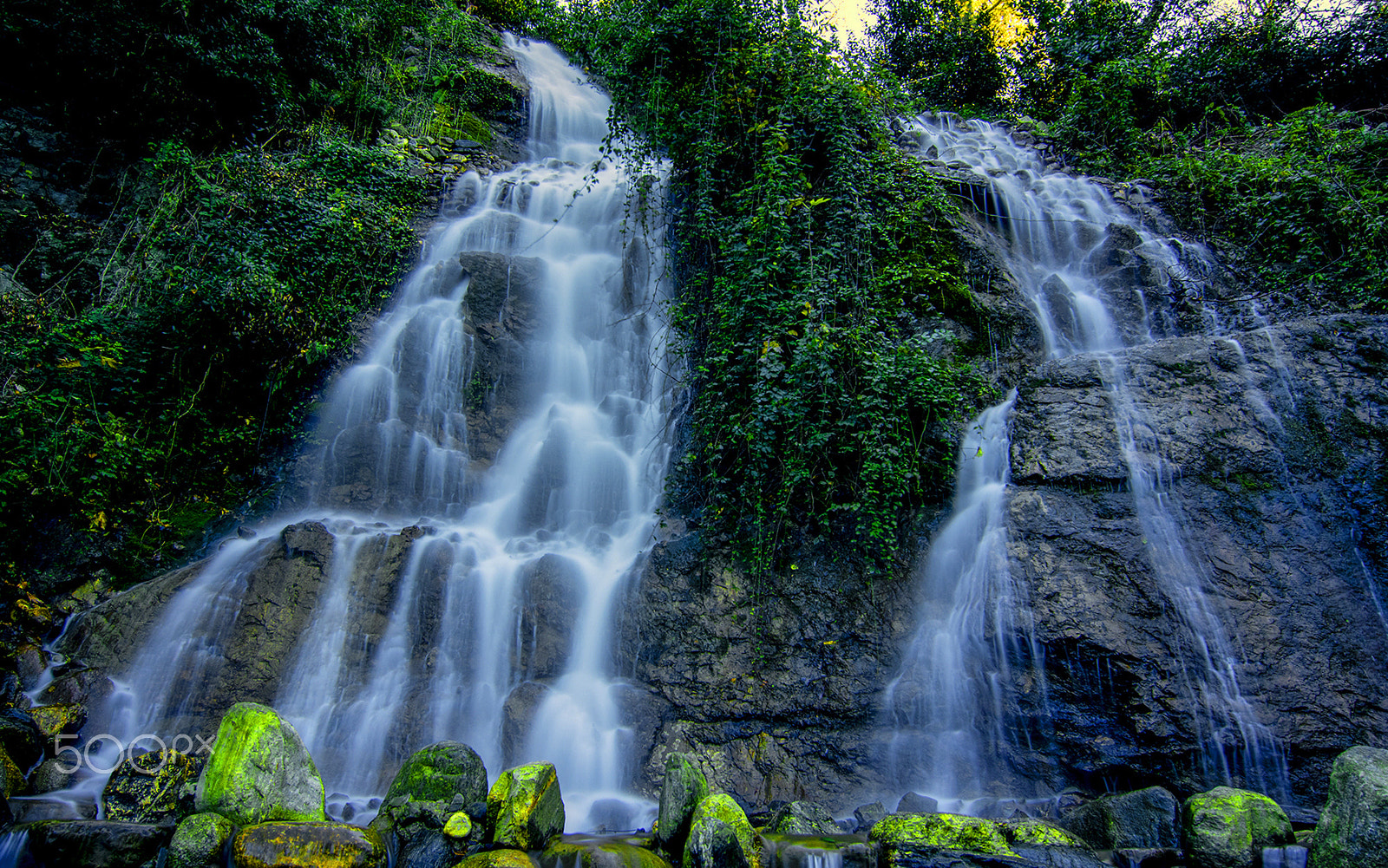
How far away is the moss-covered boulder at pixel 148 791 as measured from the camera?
4.66 meters

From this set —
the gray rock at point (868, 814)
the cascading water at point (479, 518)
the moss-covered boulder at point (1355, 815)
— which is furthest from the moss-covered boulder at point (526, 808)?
the moss-covered boulder at point (1355, 815)

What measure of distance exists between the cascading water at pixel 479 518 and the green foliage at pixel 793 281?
1387 mm

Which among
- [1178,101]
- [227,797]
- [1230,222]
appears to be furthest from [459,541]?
[1178,101]

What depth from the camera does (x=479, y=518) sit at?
7762mm

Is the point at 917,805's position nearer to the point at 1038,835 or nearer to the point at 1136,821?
the point at 1038,835

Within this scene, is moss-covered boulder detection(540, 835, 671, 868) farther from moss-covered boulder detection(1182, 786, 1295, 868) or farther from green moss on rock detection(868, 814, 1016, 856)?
moss-covered boulder detection(1182, 786, 1295, 868)

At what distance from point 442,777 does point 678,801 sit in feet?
5.81

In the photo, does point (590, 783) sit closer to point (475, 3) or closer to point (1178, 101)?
point (1178, 101)

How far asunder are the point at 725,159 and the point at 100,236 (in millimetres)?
9043

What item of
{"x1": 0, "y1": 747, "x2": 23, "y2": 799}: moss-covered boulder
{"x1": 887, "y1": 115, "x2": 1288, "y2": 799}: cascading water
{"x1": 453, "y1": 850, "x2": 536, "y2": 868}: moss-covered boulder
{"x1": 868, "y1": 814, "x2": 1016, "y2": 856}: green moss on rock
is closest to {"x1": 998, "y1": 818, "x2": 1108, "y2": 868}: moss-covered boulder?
{"x1": 868, "y1": 814, "x2": 1016, "y2": 856}: green moss on rock

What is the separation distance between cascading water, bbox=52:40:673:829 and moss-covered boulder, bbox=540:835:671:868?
87 centimetres

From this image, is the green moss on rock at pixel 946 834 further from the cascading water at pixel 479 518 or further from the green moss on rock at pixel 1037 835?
the cascading water at pixel 479 518

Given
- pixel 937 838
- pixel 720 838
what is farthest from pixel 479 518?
pixel 937 838

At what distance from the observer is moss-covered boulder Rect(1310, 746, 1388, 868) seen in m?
3.38
